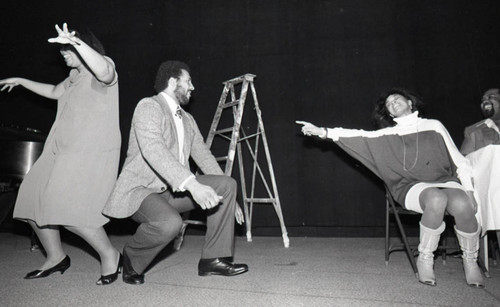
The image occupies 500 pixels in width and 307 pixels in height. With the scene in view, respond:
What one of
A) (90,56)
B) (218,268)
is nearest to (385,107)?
(218,268)

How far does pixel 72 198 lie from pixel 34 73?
305 cm

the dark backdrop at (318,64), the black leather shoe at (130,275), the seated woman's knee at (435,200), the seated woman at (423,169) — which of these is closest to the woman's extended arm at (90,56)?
the black leather shoe at (130,275)

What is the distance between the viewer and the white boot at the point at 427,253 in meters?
1.91

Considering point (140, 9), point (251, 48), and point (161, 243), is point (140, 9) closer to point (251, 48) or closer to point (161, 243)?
point (251, 48)

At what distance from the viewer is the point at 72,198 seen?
1.92m

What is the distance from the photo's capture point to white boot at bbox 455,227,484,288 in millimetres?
1872

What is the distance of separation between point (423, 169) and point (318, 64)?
5.69 ft

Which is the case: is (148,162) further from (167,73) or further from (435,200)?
(435,200)

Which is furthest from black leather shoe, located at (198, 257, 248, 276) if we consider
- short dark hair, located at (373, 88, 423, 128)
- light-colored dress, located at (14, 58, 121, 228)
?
short dark hair, located at (373, 88, 423, 128)

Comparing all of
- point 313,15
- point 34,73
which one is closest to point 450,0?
point 313,15

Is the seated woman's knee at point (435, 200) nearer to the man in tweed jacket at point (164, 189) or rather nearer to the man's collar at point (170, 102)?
the man in tweed jacket at point (164, 189)

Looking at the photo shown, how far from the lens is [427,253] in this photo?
1.98m

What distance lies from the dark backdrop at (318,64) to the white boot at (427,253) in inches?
59.1

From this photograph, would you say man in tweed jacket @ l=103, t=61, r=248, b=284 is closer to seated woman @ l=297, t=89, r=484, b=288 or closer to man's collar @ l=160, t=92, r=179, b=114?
man's collar @ l=160, t=92, r=179, b=114
